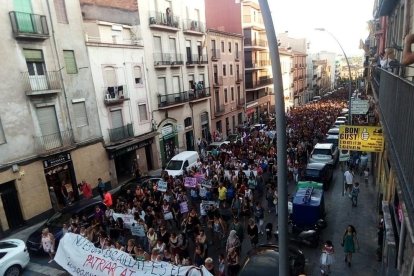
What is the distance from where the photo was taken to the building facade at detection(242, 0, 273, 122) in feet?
162

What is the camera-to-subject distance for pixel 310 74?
96812 mm

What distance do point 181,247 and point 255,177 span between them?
7777mm

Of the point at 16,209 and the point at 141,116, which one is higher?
the point at 141,116

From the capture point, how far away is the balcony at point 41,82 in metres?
18.5

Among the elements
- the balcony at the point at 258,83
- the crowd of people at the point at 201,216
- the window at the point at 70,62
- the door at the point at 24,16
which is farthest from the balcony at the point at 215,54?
the door at the point at 24,16

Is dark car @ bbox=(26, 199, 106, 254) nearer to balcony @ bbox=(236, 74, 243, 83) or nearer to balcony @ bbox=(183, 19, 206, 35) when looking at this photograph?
balcony @ bbox=(183, 19, 206, 35)

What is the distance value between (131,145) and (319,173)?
547 inches

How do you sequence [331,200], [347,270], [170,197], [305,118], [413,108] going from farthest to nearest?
[305,118] < [331,200] < [170,197] < [347,270] < [413,108]

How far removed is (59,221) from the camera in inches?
578

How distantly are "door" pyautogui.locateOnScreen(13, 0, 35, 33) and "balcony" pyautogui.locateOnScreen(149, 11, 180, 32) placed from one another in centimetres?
1108

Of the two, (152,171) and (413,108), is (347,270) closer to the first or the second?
(413,108)

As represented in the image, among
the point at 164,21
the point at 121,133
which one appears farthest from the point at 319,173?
the point at 164,21

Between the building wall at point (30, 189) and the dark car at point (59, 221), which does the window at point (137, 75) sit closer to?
the building wall at point (30, 189)

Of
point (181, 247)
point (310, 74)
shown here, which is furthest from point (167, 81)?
point (310, 74)
